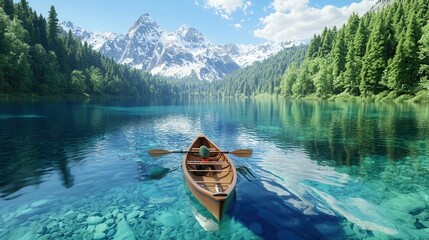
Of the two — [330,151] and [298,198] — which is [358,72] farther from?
[298,198]

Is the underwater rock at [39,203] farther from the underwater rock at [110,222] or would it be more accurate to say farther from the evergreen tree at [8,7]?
the evergreen tree at [8,7]

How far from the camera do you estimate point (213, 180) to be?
45.5ft

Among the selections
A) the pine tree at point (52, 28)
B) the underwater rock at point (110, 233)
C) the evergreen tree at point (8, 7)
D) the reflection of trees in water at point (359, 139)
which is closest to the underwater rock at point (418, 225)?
the reflection of trees in water at point (359, 139)

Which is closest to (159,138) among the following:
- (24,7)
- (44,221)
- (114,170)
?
(114,170)

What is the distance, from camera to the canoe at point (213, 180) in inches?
398

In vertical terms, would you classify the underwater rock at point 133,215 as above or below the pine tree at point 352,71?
below

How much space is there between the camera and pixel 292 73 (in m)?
130

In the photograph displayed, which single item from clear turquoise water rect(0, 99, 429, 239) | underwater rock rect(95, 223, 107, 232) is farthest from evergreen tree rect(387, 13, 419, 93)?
underwater rock rect(95, 223, 107, 232)

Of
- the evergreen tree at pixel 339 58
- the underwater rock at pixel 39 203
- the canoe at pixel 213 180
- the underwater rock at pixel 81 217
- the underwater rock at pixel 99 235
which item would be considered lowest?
the underwater rock at pixel 99 235

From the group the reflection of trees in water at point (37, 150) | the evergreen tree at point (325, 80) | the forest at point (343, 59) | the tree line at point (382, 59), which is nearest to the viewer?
the reflection of trees in water at point (37, 150)

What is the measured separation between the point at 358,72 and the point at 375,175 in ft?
237

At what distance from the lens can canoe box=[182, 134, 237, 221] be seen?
10102mm

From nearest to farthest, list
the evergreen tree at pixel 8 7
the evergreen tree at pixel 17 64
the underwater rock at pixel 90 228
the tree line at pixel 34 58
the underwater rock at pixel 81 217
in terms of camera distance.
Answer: the underwater rock at pixel 90 228
the underwater rock at pixel 81 217
the evergreen tree at pixel 17 64
the tree line at pixel 34 58
the evergreen tree at pixel 8 7

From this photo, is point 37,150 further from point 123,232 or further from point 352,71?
point 352,71
